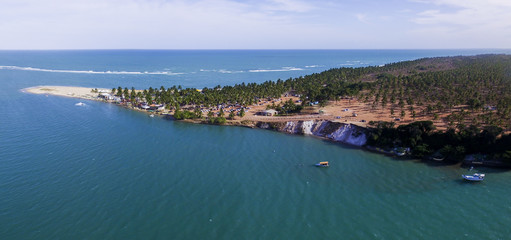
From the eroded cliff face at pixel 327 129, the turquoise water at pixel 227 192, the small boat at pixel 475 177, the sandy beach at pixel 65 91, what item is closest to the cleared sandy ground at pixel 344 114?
the eroded cliff face at pixel 327 129

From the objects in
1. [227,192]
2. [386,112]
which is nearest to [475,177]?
[386,112]

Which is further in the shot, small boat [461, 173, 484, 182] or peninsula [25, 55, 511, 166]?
peninsula [25, 55, 511, 166]

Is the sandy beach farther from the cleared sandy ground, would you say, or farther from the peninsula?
the cleared sandy ground

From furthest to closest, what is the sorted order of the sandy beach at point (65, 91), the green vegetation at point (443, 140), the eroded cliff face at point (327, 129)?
the sandy beach at point (65, 91)
the eroded cliff face at point (327, 129)
the green vegetation at point (443, 140)

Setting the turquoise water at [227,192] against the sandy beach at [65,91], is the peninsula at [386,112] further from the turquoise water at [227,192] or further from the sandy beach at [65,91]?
the turquoise water at [227,192]

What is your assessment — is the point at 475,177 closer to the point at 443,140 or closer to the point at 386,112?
the point at 443,140

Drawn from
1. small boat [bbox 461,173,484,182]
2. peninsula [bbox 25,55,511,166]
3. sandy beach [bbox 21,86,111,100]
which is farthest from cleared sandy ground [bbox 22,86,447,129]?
sandy beach [bbox 21,86,111,100]

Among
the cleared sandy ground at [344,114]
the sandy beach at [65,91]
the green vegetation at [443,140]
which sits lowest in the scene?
the green vegetation at [443,140]
